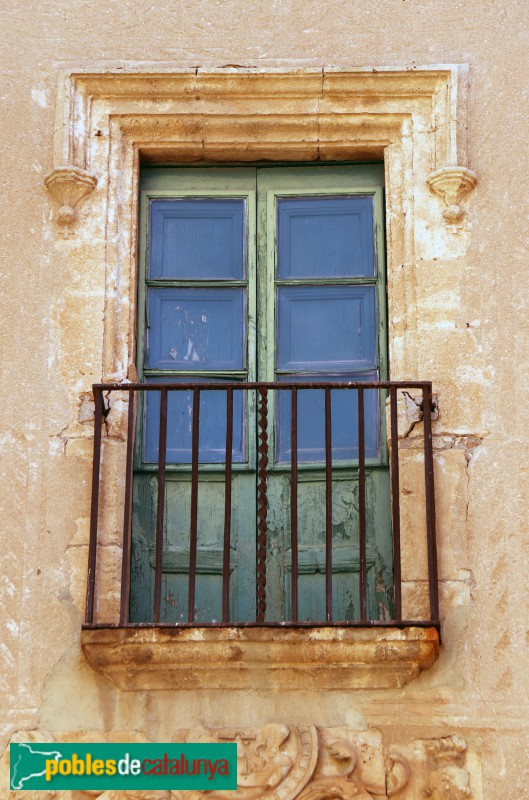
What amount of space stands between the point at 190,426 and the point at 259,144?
111 cm

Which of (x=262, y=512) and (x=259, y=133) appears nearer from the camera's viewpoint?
(x=262, y=512)

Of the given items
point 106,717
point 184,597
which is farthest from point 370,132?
point 106,717

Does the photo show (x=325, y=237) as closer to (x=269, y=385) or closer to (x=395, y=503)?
(x=269, y=385)

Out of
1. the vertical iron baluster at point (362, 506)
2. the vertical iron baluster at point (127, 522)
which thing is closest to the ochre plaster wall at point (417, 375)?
the vertical iron baluster at point (127, 522)

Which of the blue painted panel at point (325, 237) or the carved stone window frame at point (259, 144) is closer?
the carved stone window frame at point (259, 144)

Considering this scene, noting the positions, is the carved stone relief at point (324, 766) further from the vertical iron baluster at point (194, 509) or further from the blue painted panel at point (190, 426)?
the blue painted panel at point (190, 426)

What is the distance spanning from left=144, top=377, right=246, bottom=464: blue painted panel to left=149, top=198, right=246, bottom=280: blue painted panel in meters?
0.44

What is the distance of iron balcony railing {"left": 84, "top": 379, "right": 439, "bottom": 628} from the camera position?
19.3 feet

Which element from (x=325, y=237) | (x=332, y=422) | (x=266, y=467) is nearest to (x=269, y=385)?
(x=266, y=467)

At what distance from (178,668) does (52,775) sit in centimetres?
52

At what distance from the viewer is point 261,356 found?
6520 mm

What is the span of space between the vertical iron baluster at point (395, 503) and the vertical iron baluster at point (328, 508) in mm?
214

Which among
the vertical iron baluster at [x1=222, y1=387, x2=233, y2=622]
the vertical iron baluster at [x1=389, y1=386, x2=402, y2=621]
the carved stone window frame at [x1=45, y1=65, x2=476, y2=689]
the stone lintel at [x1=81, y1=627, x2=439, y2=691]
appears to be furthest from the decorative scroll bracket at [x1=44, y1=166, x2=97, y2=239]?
the stone lintel at [x1=81, y1=627, x2=439, y2=691]

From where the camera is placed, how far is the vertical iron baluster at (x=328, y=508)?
579 centimetres
